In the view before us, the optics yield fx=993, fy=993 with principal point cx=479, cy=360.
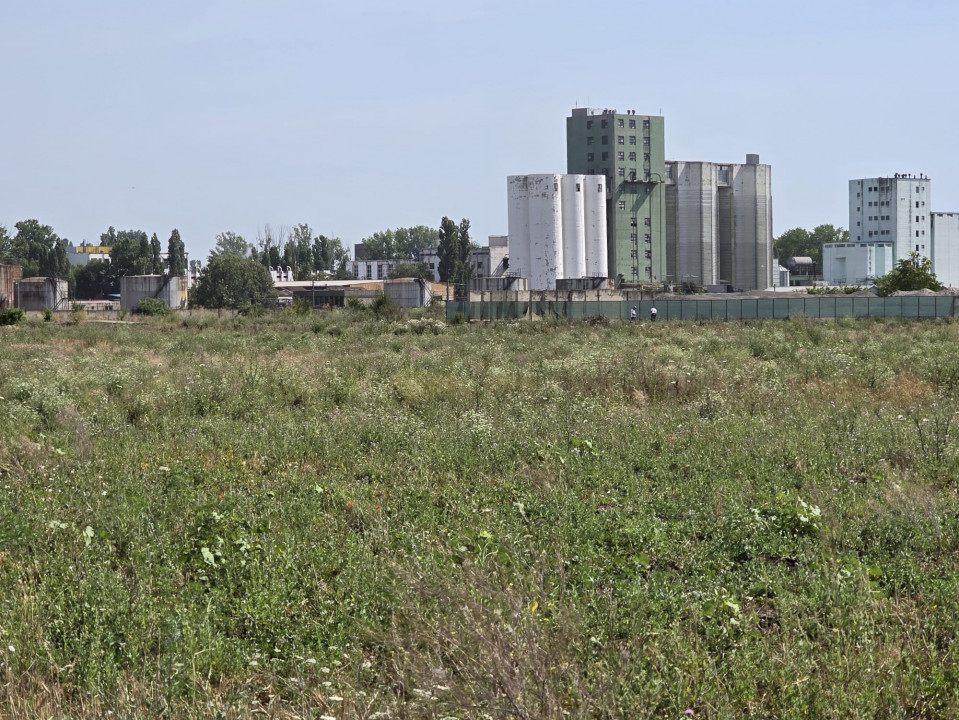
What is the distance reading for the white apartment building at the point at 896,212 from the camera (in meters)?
155

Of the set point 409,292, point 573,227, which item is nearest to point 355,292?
point 409,292

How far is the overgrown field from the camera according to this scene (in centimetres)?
557

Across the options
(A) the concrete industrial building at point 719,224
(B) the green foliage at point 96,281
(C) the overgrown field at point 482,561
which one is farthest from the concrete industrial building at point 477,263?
(C) the overgrown field at point 482,561

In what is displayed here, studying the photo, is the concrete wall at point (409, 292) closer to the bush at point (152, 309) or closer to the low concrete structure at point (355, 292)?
the low concrete structure at point (355, 292)

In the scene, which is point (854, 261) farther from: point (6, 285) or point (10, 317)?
point (10, 317)

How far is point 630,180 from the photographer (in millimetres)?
111688

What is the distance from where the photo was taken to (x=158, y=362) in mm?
27312

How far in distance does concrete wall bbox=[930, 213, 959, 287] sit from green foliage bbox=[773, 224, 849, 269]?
23847 mm

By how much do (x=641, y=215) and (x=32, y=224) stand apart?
410 ft

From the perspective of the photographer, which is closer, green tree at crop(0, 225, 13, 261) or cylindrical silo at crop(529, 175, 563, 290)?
cylindrical silo at crop(529, 175, 563, 290)

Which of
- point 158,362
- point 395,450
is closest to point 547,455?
point 395,450

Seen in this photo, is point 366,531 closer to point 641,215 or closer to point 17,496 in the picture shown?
point 17,496

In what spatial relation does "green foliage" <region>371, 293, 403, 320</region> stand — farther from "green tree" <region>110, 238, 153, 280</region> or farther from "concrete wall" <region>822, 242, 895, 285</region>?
"concrete wall" <region>822, 242, 895, 285</region>

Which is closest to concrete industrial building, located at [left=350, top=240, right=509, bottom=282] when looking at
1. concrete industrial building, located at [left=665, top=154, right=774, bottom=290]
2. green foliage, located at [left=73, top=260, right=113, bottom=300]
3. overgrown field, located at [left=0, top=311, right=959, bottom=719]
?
concrete industrial building, located at [left=665, top=154, right=774, bottom=290]
